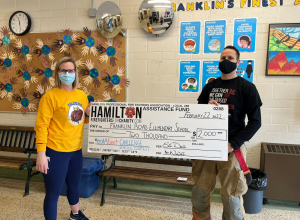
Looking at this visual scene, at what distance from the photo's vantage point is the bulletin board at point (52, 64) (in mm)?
2969

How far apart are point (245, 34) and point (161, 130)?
5.63ft

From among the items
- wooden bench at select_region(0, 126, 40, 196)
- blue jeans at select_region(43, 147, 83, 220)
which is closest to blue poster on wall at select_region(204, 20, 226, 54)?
blue jeans at select_region(43, 147, 83, 220)

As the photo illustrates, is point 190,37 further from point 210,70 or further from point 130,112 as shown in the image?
point 130,112

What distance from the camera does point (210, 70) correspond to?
274cm

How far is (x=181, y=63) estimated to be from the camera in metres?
2.81

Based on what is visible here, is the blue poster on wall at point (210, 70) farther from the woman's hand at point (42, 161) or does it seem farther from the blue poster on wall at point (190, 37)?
the woman's hand at point (42, 161)

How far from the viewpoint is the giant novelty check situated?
5.73 ft

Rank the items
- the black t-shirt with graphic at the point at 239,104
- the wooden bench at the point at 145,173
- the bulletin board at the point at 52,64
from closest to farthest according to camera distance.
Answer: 1. the black t-shirt with graphic at the point at 239,104
2. the wooden bench at the point at 145,173
3. the bulletin board at the point at 52,64

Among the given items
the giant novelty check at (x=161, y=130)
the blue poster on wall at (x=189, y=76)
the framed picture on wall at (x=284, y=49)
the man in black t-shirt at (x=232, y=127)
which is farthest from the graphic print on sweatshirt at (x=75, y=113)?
the framed picture on wall at (x=284, y=49)

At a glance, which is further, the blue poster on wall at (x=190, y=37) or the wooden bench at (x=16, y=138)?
the wooden bench at (x=16, y=138)

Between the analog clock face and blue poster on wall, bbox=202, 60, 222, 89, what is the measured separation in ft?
8.71

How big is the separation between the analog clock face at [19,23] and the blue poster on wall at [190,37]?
7.51 feet

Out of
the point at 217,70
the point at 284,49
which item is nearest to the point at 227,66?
the point at 217,70

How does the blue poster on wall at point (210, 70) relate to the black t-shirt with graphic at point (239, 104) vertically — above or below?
above
